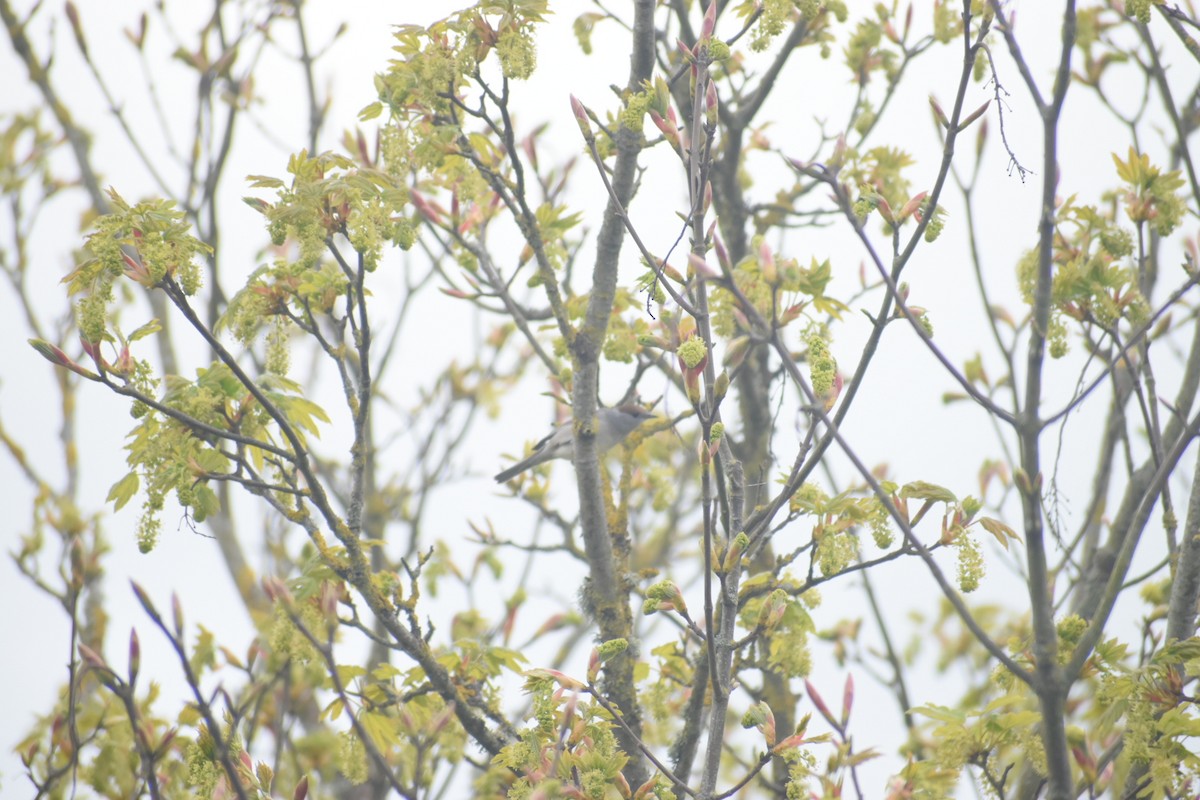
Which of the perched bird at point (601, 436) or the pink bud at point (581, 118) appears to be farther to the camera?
the perched bird at point (601, 436)

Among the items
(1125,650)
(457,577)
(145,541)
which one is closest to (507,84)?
(145,541)

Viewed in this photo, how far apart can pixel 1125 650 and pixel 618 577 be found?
1966mm

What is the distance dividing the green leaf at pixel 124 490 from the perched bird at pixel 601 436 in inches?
78.7

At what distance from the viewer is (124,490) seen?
347cm

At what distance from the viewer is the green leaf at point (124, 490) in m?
3.46

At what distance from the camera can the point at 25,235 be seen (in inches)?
303

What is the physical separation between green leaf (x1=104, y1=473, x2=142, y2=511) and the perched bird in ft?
6.56

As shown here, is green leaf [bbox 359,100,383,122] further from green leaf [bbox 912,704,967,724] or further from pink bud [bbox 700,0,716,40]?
green leaf [bbox 912,704,967,724]

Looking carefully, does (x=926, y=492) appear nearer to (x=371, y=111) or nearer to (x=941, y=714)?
(x=941, y=714)

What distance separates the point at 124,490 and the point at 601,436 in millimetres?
2577

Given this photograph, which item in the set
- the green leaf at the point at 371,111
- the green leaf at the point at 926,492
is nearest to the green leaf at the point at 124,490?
the green leaf at the point at 371,111

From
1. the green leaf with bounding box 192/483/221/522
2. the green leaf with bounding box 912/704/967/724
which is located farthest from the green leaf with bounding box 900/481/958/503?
the green leaf with bounding box 192/483/221/522

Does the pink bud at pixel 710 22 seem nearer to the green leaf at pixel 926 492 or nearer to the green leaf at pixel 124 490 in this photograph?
the green leaf at pixel 926 492

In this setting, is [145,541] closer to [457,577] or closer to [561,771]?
[561,771]
